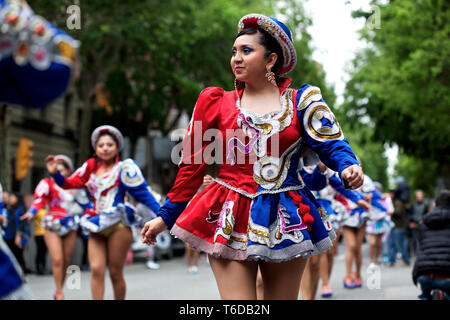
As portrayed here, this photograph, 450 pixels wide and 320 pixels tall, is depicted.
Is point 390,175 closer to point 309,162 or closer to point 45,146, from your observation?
point 45,146

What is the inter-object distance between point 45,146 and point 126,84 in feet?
24.7

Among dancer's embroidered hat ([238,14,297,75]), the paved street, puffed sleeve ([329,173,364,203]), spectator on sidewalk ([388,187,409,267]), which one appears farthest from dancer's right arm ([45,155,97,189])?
spectator on sidewalk ([388,187,409,267])

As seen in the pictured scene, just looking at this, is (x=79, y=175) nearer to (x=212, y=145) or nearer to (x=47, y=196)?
(x=47, y=196)

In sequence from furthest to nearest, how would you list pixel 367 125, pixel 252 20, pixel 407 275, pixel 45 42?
pixel 367 125
pixel 407 275
pixel 252 20
pixel 45 42

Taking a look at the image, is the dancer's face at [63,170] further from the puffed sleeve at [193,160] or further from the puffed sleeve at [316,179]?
the puffed sleeve at [193,160]

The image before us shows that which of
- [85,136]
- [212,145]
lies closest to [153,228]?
[212,145]

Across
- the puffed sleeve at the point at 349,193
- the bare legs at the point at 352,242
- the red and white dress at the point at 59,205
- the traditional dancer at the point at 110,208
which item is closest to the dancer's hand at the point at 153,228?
the traditional dancer at the point at 110,208

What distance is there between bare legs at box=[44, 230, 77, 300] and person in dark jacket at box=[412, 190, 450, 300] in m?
4.70

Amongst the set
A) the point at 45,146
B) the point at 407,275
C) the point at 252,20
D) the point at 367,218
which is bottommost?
the point at 407,275

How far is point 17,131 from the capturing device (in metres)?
26.2

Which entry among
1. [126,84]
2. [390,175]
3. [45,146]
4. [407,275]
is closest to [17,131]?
[45,146]

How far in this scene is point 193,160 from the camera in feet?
13.1

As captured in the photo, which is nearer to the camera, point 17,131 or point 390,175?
point 17,131
